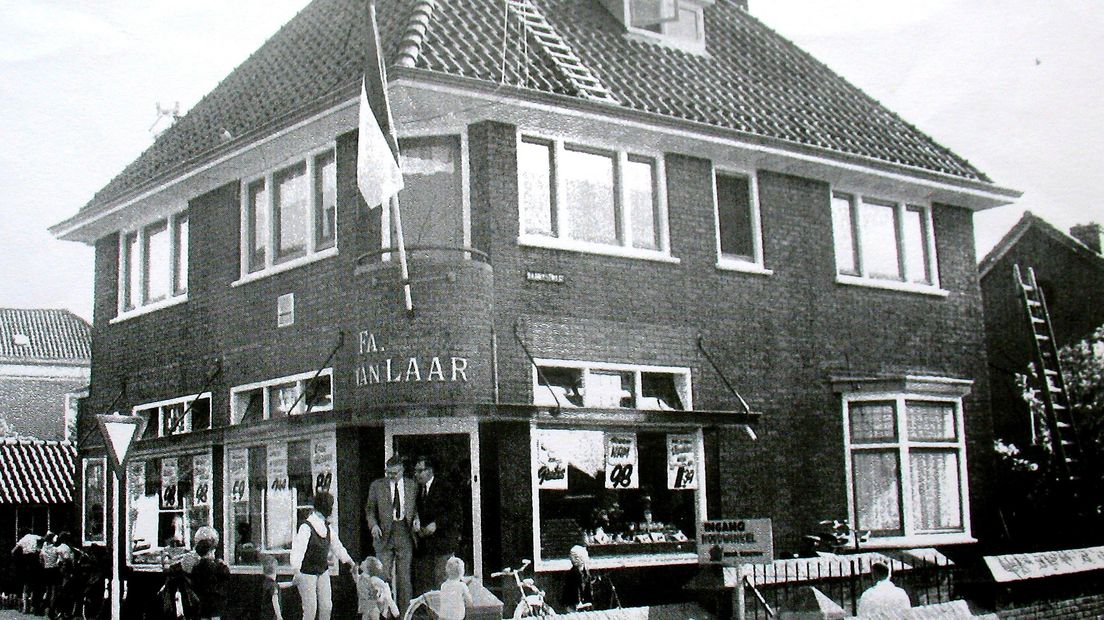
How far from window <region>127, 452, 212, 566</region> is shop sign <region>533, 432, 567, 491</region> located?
5712 mm

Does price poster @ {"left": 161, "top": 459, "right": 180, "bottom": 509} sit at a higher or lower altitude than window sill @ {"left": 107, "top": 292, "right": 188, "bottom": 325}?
lower

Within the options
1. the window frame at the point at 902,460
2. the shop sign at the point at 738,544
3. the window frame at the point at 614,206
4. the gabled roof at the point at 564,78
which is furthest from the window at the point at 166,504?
the window frame at the point at 902,460

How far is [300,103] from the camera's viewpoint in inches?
714

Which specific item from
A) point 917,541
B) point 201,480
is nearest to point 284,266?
point 201,480

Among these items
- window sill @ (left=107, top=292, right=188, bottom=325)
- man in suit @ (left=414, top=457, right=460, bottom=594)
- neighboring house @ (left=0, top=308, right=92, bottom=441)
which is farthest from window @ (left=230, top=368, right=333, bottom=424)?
neighboring house @ (left=0, top=308, right=92, bottom=441)

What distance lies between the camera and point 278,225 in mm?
18797

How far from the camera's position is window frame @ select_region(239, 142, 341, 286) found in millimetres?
17719

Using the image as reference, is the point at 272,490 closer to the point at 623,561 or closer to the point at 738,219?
the point at 623,561

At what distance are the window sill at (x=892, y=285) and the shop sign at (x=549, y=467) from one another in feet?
21.5

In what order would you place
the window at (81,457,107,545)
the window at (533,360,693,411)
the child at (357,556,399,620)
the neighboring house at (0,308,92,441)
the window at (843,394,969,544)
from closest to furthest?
1. the child at (357,556,399,620)
2. the window at (533,360,693,411)
3. the window at (843,394,969,544)
4. the window at (81,457,107,545)
5. the neighboring house at (0,308,92,441)

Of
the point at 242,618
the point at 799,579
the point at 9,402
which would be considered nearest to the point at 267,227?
the point at 242,618

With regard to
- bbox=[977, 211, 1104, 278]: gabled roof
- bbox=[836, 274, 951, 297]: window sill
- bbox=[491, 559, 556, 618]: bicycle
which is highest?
bbox=[977, 211, 1104, 278]: gabled roof

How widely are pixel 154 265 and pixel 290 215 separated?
15.1 ft

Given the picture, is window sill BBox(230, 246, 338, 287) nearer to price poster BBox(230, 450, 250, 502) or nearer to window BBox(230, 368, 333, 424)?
window BBox(230, 368, 333, 424)
